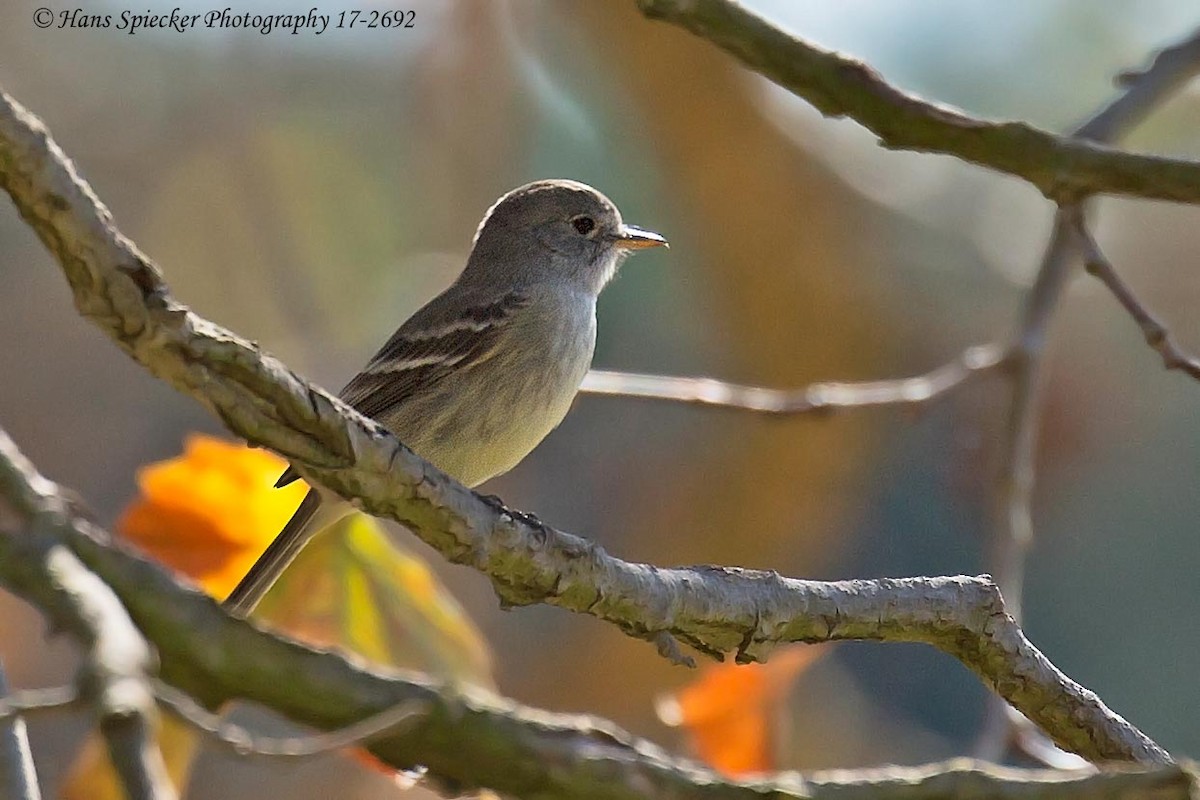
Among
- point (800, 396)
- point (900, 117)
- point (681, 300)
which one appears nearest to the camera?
point (900, 117)

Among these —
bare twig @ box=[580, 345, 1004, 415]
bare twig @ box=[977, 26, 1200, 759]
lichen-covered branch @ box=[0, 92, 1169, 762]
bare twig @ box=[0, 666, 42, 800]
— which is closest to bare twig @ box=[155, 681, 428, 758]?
bare twig @ box=[0, 666, 42, 800]

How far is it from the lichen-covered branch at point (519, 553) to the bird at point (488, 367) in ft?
4.29

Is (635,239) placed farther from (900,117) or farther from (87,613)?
(87,613)

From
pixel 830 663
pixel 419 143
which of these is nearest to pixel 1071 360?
pixel 830 663

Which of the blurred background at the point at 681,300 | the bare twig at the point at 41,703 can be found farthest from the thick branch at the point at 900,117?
the blurred background at the point at 681,300

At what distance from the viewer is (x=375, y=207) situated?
9.53m

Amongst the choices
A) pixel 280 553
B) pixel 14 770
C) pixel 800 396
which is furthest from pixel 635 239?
pixel 14 770

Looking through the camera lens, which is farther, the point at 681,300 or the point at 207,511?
the point at 681,300

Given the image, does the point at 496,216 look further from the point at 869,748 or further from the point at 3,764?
the point at 869,748

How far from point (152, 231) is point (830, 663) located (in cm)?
505

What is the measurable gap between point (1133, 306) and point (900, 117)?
72cm

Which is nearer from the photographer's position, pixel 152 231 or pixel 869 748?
pixel 869 748

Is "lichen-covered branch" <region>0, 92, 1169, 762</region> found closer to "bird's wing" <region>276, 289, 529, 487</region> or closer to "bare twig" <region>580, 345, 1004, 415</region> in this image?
"bare twig" <region>580, 345, 1004, 415</region>

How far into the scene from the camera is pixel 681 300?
30.3ft
